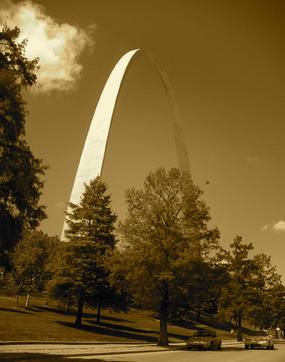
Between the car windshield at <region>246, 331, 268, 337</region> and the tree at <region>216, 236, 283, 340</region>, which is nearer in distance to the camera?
the car windshield at <region>246, 331, 268, 337</region>

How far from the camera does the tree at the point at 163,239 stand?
28359mm

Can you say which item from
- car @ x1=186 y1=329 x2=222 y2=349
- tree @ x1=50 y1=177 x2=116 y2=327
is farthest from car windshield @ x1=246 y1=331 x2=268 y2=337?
tree @ x1=50 y1=177 x2=116 y2=327

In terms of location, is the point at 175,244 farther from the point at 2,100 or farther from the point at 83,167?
the point at 83,167

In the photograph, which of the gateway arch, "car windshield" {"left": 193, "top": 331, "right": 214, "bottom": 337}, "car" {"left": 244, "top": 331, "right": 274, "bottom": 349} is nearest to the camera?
"car windshield" {"left": 193, "top": 331, "right": 214, "bottom": 337}

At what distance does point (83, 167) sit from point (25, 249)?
486 inches

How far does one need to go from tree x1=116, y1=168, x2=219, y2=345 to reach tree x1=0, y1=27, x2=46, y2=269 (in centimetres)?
1200

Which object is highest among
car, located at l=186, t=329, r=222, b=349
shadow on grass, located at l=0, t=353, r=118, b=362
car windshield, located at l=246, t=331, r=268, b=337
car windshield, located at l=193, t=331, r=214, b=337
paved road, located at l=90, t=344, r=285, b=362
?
car windshield, located at l=246, t=331, r=268, b=337

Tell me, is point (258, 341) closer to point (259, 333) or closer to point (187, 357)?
point (259, 333)

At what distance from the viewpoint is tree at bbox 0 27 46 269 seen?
16.2 metres

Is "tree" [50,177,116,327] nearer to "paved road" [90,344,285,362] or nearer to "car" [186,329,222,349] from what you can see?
"car" [186,329,222,349]

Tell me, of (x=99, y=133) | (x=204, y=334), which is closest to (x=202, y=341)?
(x=204, y=334)

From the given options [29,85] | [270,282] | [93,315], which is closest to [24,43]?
[29,85]

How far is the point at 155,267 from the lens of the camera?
28641 mm

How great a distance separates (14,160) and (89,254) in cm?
1963
